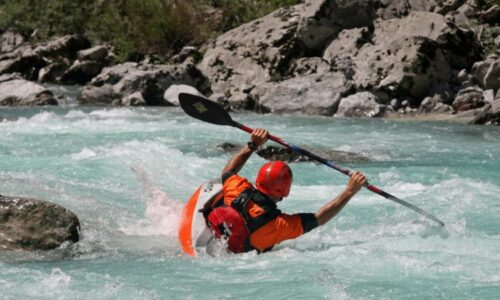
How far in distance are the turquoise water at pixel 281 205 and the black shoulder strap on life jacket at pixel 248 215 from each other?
0.21 metres

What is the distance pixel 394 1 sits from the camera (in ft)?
48.5

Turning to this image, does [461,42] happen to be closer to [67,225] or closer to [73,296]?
[67,225]

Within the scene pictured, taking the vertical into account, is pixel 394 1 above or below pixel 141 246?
above

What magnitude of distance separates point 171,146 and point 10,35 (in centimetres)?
1422

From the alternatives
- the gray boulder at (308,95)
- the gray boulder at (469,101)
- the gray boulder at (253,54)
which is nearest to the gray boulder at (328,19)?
the gray boulder at (253,54)

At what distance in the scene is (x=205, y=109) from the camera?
6.08 meters

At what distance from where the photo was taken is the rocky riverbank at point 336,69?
12.3 m

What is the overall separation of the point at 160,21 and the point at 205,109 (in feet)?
39.5

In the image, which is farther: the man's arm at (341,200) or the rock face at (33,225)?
the rock face at (33,225)

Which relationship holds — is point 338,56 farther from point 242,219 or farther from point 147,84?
point 242,219

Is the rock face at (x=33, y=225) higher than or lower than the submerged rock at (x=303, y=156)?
higher

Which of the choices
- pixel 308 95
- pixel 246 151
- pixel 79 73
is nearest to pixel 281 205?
pixel 246 151

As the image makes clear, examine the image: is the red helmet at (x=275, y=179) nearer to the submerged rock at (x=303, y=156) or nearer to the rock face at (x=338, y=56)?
the submerged rock at (x=303, y=156)

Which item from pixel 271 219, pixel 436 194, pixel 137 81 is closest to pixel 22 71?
pixel 137 81
